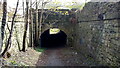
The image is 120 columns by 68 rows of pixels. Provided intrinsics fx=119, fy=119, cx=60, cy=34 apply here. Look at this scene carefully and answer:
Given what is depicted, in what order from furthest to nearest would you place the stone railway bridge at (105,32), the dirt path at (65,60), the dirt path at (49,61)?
the dirt path at (49,61) < the dirt path at (65,60) < the stone railway bridge at (105,32)

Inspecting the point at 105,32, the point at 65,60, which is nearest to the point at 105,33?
the point at 105,32

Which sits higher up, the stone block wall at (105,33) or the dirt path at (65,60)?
the stone block wall at (105,33)

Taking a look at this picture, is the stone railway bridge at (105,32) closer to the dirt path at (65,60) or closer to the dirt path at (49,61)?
the dirt path at (65,60)

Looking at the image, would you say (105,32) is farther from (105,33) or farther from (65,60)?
(65,60)

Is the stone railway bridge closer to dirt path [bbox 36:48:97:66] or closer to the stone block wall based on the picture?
the stone block wall

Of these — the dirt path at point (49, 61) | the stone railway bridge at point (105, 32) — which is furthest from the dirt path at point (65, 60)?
the stone railway bridge at point (105, 32)


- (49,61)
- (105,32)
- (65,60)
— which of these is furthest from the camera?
(65,60)

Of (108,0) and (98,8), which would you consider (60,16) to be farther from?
(108,0)

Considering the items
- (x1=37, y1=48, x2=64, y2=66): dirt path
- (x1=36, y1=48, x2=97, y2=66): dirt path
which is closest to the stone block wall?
(x1=36, y1=48, x2=97, y2=66): dirt path

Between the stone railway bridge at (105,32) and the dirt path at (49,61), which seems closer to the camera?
the stone railway bridge at (105,32)

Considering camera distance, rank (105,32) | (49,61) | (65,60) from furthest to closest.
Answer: (65,60), (49,61), (105,32)

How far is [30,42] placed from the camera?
10.5m

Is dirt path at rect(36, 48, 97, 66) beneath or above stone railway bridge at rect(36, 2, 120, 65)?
beneath

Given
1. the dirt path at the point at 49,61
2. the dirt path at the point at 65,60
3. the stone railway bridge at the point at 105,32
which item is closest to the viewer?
the stone railway bridge at the point at 105,32
